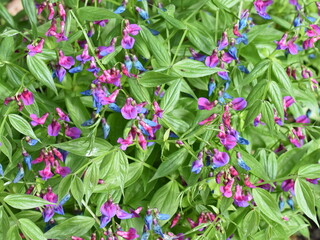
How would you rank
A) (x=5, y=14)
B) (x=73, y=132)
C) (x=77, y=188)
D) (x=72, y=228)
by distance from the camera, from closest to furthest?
(x=77, y=188)
(x=72, y=228)
(x=73, y=132)
(x=5, y=14)

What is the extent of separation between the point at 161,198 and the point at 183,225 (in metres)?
0.42

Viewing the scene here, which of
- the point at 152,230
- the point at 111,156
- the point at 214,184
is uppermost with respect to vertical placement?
the point at 111,156

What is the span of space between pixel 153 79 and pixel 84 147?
49cm

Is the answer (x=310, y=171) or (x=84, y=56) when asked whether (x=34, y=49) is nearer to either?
(x=84, y=56)

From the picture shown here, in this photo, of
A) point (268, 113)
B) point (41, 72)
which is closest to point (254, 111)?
point (268, 113)

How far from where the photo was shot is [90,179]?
2607 mm

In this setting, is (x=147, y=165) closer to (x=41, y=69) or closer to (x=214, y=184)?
(x=214, y=184)

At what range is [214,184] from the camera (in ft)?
9.20

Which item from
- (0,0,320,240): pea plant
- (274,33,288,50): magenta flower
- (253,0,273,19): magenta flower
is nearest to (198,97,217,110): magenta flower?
(0,0,320,240): pea plant

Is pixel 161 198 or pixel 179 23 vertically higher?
pixel 179 23

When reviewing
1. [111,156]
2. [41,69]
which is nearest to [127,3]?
[41,69]

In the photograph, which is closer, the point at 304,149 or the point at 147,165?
the point at 147,165

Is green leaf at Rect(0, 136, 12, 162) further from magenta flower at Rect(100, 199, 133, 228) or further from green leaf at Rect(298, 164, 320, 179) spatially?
green leaf at Rect(298, 164, 320, 179)

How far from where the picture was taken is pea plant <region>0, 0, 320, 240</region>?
2654mm
